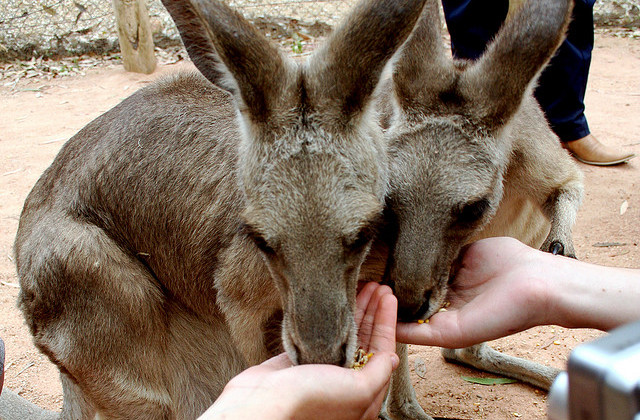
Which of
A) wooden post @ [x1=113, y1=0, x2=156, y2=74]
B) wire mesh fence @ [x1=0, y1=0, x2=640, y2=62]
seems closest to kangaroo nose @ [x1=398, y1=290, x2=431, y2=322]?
wooden post @ [x1=113, y1=0, x2=156, y2=74]

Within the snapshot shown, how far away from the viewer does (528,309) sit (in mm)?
2309

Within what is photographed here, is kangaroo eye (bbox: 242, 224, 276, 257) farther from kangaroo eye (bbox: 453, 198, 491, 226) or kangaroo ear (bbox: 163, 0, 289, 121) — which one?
kangaroo eye (bbox: 453, 198, 491, 226)

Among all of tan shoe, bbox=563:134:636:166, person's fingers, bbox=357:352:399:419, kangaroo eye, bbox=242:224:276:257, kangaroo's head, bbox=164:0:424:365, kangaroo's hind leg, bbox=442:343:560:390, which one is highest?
kangaroo's head, bbox=164:0:424:365

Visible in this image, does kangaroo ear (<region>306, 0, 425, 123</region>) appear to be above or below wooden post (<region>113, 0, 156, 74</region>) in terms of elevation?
above

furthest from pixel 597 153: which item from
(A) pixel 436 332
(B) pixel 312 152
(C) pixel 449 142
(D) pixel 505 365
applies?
(B) pixel 312 152

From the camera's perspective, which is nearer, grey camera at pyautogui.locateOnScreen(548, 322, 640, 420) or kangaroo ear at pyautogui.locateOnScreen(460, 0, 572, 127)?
grey camera at pyautogui.locateOnScreen(548, 322, 640, 420)

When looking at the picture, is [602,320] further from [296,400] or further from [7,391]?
[7,391]

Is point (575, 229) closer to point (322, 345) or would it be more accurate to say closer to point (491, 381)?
point (491, 381)

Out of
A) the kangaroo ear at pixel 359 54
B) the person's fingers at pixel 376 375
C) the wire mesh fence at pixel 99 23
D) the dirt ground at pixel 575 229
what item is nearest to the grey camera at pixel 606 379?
the person's fingers at pixel 376 375

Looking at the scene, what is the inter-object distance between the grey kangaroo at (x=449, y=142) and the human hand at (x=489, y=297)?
104 mm

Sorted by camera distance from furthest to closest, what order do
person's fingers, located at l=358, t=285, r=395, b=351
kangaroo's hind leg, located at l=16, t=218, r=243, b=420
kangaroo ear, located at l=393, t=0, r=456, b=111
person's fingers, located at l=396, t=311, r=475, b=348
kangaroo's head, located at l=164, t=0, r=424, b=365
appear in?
kangaroo's hind leg, located at l=16, t=218, r=243, b=420, kangaroo ear, located at l=393, t=0, r=456, b=111, person's fingers, located at l=396, t=311, r=475, b=348, person's fingers, located at l=358, t=285, r=395, b=351, kangaroo's head, located at l=164, t=0, r=424, b=365

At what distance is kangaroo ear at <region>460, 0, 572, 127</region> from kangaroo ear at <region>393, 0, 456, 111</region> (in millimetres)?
96

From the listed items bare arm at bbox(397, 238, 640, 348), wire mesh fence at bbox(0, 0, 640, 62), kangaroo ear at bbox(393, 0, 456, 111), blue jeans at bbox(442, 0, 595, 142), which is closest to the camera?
bare arm at bbox(397, 238, 640, 348)

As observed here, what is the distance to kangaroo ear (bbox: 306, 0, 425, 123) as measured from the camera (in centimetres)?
199
